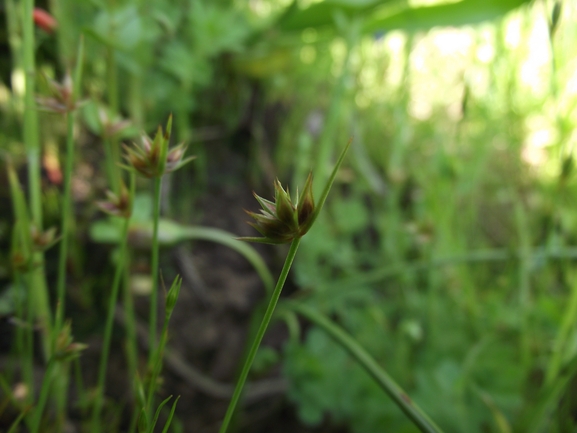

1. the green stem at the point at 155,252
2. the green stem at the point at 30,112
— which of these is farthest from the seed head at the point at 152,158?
the green stem at the point at 30,112

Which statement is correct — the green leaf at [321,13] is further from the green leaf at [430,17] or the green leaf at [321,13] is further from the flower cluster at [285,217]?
the flower cluster at [285,217]

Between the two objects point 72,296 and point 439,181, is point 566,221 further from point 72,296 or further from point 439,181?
point 72,296

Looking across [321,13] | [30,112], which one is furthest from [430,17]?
[30,112]

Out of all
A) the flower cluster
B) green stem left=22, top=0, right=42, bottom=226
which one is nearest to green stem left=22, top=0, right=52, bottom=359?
green stem left=22, top=0, right=42, bottom=226

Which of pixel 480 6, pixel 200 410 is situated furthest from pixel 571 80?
pixel 200 410

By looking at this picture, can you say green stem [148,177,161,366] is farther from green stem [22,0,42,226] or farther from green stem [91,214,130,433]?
green stem [22,0,42,226]

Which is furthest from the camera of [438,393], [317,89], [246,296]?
[317,89]
